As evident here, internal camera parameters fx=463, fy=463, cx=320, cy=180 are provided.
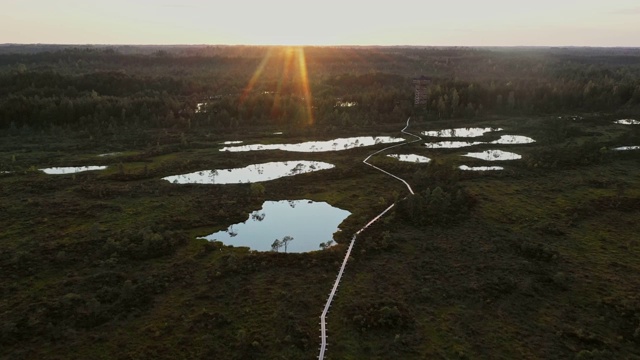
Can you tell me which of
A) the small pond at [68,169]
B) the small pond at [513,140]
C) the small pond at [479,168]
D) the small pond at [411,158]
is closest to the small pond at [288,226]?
the small pond at [411,158]

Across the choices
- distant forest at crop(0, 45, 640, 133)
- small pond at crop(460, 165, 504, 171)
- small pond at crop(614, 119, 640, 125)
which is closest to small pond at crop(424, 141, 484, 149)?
small pond at crop(460, 165, 504, 171)

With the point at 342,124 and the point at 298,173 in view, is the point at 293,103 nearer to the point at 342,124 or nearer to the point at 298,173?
the point at 342,124

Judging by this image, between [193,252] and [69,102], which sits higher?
[69,102]

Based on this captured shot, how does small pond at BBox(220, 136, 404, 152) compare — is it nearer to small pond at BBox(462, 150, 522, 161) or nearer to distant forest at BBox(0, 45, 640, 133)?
distant forest at BBox(0, 45, 640, 133)

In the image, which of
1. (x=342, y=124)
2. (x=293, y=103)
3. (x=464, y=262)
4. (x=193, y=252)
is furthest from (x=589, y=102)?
(x=193, y=252)

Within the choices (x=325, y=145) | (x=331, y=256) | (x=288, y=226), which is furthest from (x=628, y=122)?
(x=331, y=256)
